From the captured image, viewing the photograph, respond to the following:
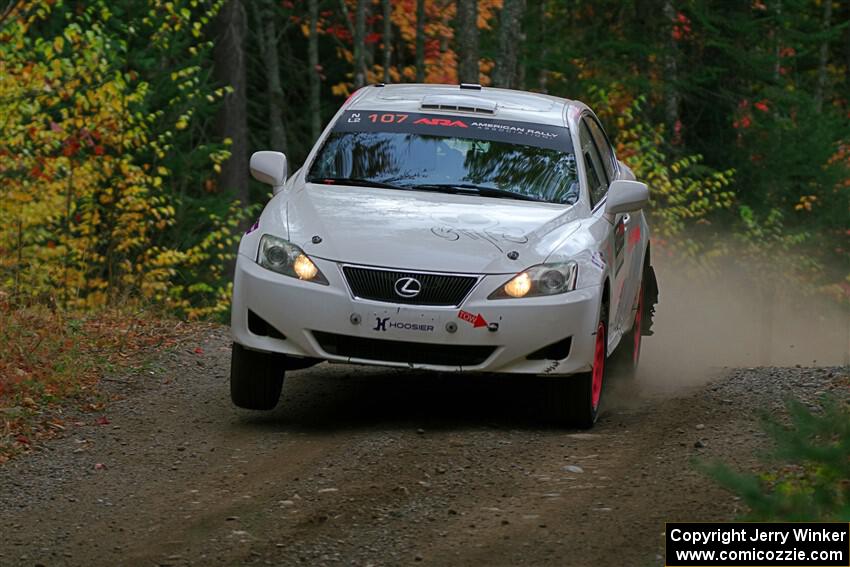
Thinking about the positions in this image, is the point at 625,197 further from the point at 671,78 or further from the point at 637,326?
the point at 671,78

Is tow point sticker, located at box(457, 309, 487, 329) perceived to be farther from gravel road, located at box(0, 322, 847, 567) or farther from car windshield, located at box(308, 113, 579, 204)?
car windshield, located at box(308, 113, 579, 204)

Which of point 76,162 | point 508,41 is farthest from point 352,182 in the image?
point 508,41

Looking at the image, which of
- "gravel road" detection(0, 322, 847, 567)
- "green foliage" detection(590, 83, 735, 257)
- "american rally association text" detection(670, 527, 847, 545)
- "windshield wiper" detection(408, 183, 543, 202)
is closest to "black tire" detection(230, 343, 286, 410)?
"gravel road" detection(0, 322, 847, 567)

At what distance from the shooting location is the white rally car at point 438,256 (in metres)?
8.52

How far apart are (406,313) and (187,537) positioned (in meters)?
2.32

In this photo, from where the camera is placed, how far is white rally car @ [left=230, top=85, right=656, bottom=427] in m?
8.52

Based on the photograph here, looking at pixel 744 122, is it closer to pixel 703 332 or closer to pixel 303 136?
pixel 703 332

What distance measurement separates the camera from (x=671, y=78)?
2758cm

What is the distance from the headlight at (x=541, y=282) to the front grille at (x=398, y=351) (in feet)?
1.12

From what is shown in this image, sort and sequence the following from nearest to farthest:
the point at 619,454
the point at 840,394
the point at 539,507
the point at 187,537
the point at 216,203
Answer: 1. the point at 187,537
2. the point at 539,507
3. the point at 619,454
4. the point at 840,394
5. the point at 216,203

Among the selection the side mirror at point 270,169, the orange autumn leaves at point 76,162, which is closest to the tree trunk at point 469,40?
the orange autumn leaves at point 76,162

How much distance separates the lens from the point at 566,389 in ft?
29.5

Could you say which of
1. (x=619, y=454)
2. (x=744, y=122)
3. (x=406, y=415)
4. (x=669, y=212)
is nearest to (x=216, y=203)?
(x=669, y=212)

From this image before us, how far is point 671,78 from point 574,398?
63.8ft
